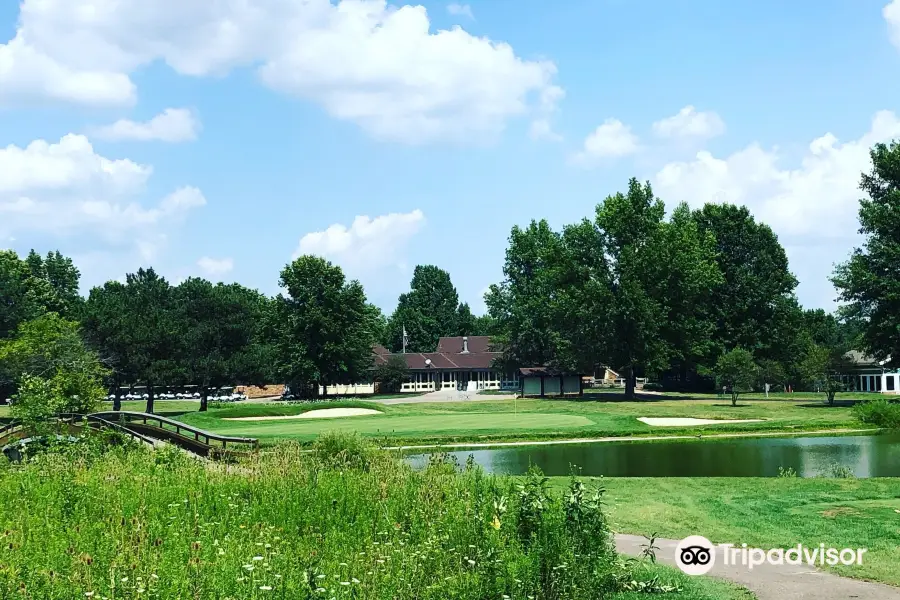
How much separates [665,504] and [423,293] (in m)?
141

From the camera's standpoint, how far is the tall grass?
8.66 metres

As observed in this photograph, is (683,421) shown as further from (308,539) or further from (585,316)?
(308,539)

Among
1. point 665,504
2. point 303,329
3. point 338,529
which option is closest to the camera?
point 338,529

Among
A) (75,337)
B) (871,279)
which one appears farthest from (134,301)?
(871,279)

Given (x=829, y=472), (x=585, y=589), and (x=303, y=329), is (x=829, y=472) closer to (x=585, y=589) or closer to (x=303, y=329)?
(x=585, y=589)

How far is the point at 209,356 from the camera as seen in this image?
6906 cm

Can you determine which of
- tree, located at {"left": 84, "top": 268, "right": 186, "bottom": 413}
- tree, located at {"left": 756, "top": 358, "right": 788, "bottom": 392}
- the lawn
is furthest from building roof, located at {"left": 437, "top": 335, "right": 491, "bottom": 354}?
the lawn

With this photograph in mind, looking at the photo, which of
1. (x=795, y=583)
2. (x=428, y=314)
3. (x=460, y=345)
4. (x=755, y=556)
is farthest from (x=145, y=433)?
(x=428, y=314)

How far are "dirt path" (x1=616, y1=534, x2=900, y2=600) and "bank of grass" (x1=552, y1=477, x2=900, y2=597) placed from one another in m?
0.39

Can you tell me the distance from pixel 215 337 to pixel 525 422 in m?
34.1

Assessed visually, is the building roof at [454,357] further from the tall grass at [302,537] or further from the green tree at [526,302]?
the tall grass at [302,537]

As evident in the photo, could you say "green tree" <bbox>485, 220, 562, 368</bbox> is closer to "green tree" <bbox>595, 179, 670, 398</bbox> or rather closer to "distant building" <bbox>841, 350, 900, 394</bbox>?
"green tree" <bbox>595, 179, 670, 398</bbox>

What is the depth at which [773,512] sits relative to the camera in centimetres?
1648

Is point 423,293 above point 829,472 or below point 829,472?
above
